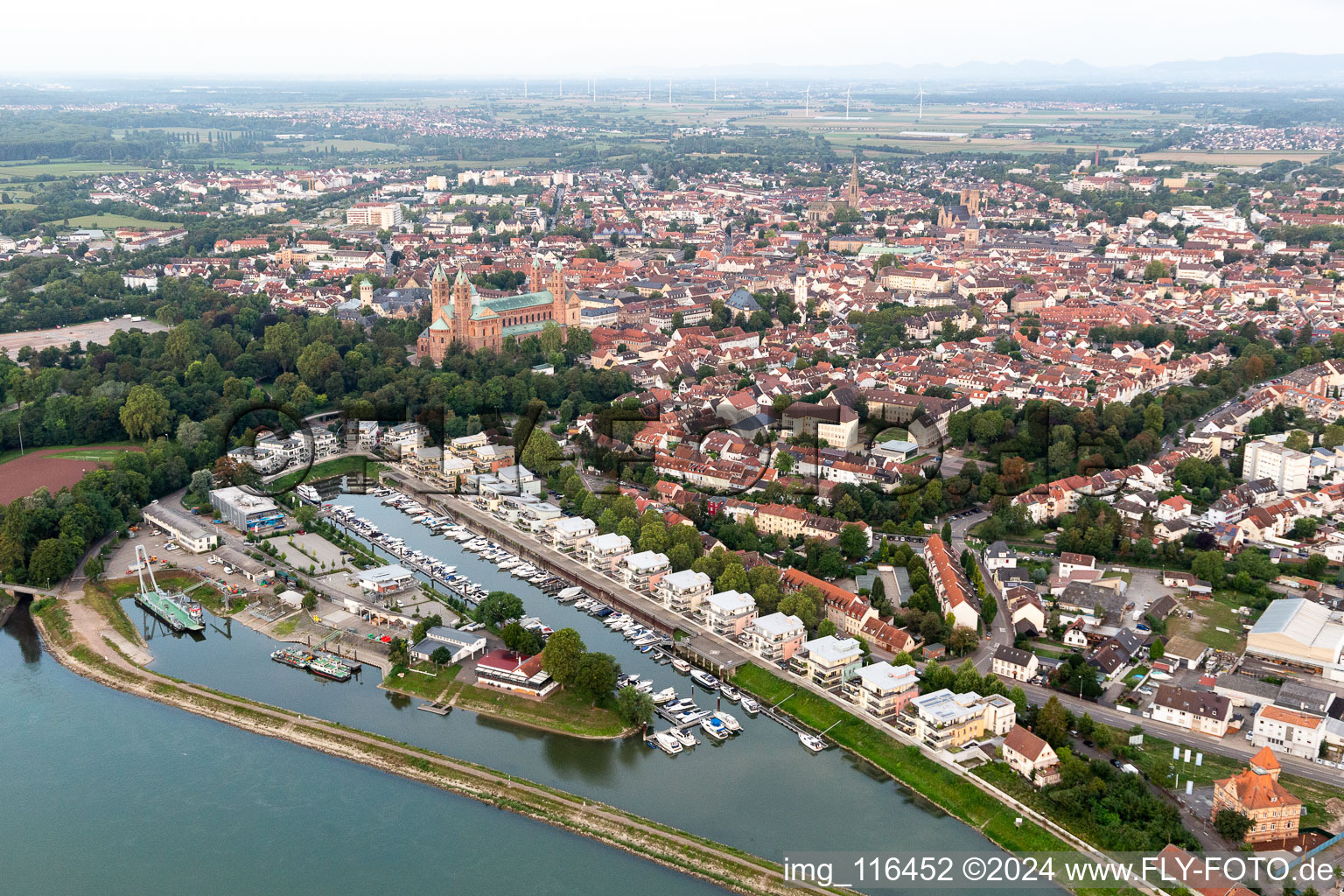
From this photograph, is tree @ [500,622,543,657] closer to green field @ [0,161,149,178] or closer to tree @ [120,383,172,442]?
tree @ [120,383,172,442]

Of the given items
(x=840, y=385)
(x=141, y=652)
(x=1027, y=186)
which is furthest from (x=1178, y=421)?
(x=1027, y=186)

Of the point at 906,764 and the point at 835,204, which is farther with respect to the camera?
the point at 835,204

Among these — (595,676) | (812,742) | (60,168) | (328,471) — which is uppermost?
(60,168)

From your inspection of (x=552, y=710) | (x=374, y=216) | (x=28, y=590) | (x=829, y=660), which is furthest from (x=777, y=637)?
(x=374, y=216)

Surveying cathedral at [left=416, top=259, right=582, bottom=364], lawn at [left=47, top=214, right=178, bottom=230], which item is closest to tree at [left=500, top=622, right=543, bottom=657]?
cathedral at [left=416, top=259, right=582, bottom=364]

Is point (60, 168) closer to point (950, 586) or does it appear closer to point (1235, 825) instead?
point (950, 586)

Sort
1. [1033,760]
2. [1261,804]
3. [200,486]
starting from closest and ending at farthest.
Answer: [1261,804] → [1033,760] → [200,486]

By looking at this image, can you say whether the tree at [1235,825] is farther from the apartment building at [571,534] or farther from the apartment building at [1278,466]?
the apartment building at [1278,466]

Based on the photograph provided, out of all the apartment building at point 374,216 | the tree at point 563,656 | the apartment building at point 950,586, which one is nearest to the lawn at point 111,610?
the tree at point 563,656

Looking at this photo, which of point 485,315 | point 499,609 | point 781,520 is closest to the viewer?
point 499,609
